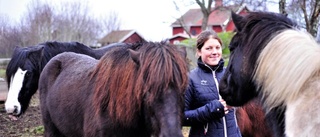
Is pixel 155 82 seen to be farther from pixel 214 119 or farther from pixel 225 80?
pixel 214 119

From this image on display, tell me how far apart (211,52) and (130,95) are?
90 cm

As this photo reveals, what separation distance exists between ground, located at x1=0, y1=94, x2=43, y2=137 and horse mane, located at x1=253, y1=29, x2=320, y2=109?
5802mm

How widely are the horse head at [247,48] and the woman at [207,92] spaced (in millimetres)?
496

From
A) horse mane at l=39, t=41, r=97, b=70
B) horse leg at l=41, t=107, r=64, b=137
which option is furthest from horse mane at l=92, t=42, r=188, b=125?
horse mane at l=39, t=41, r=97, b=70

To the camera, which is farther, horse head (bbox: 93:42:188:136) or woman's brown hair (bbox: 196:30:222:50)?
woman's brown hair (bbox: 196:30:222:50)

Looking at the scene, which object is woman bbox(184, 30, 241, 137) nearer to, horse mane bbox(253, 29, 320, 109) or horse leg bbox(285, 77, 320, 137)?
horse mane bbox(253, 29, 320, 109)

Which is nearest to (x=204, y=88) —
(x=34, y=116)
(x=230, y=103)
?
(x=230, y=103)

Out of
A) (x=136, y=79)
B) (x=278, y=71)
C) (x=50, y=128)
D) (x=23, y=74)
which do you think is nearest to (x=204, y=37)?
(x=136, y=79)

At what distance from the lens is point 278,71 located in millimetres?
2469

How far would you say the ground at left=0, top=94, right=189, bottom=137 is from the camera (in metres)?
7.45

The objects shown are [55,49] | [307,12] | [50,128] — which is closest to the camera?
[50,128]

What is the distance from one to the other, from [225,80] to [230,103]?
0.68ft

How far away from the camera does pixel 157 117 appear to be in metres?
2.89

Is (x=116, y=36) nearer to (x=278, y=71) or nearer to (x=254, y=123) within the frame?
(x=254, y=123)
